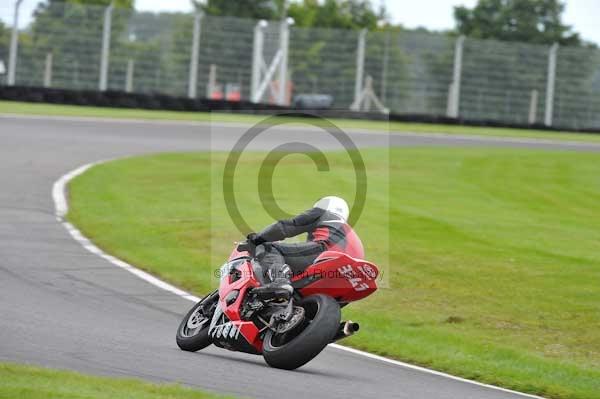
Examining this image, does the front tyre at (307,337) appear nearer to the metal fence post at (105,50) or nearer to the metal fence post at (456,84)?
the metal fence post at (105,50)

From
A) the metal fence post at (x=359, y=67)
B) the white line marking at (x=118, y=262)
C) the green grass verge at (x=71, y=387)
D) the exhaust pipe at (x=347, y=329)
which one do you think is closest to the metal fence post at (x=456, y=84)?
the metal fence post at (x=359, y=67)

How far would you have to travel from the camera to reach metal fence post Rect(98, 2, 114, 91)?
34.8 meters

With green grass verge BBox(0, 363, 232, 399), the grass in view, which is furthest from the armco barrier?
green grass verge BBox(0, 363, 232, 399)

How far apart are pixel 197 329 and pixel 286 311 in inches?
43.7

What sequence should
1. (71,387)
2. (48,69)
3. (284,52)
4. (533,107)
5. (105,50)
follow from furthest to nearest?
(533,107) < (284,52) < (105,50) < (48,69) < (71,387)

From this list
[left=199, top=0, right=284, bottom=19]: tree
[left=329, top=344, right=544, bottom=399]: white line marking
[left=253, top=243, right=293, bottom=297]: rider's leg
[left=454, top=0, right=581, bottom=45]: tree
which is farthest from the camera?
[left=199, top=0, right=284, bottom=19]: tree

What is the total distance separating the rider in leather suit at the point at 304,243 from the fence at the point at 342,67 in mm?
26951

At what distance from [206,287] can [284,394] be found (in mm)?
5240

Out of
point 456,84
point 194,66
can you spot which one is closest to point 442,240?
point 194,66

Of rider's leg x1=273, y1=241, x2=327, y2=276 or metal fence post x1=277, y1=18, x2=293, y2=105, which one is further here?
metal fence post x1=277, y1=18, x2=293, y2=105

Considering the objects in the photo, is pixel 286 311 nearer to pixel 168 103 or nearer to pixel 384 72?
pixel 168 103

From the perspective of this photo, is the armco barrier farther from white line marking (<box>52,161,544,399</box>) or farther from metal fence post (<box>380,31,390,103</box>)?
white line marking (<box>52,161,544,399</box>)

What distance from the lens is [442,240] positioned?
15578mm

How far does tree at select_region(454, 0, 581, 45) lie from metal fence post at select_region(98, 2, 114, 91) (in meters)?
32.7
